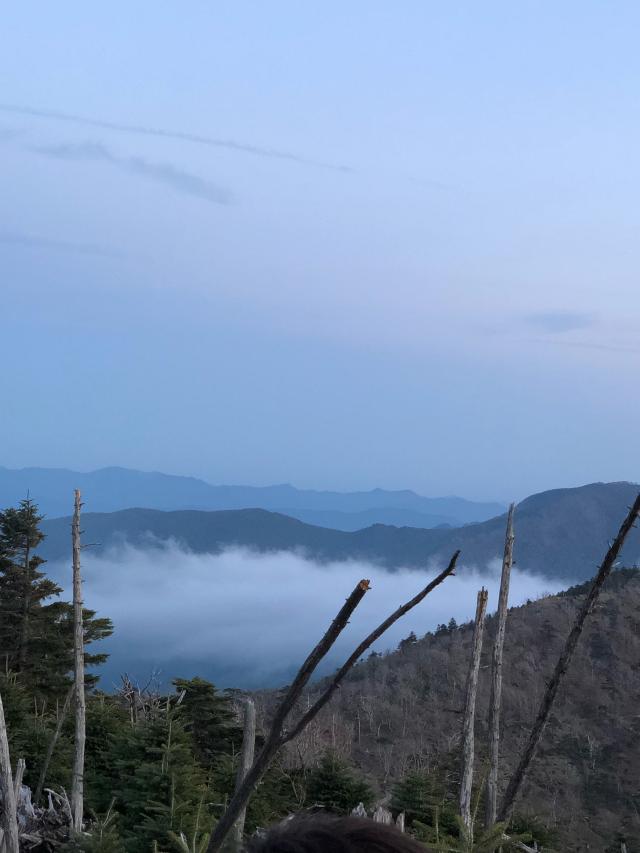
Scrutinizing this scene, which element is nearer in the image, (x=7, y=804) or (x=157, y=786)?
(x=7, y=804)

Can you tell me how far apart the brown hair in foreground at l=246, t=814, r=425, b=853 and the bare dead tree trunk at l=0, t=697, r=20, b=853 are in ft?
23.9

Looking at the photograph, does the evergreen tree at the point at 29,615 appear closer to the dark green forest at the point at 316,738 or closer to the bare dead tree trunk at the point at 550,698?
the dark green forest at the point at 316,738

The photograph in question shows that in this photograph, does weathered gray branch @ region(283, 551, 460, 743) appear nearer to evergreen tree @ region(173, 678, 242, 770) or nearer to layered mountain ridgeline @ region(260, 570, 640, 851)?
evergreen tree @ region(173, 678, 242, 770)

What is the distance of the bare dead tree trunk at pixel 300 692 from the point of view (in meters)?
1.26

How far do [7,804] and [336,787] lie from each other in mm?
11053

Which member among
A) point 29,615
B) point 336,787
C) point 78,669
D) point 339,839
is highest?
point 339,839

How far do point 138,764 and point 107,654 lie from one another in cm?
1590

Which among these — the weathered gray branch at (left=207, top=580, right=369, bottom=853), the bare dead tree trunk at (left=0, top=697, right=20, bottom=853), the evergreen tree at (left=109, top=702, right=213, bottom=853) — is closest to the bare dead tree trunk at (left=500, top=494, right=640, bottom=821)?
the weathered gray branch at (left=207, top=580, right=369, bottom=853)

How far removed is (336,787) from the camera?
1856cm

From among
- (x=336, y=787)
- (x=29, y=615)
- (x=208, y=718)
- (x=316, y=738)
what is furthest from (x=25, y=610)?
(x=316, y=738)

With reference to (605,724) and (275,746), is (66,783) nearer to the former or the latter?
(275,746)

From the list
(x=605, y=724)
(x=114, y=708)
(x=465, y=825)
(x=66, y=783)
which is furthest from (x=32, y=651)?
(x=605, y=724)

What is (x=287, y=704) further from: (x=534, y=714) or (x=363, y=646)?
(x=534, y=714)

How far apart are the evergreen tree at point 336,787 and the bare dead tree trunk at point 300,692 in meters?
18.0
